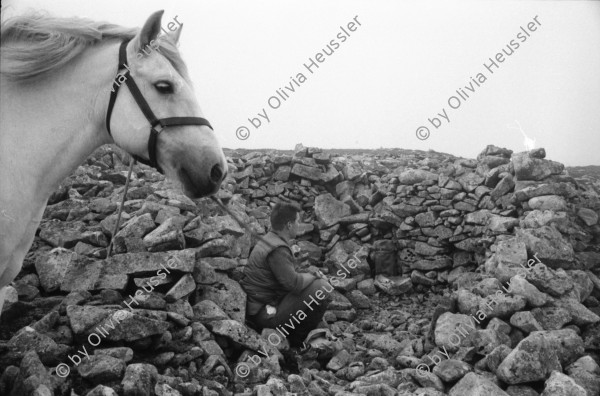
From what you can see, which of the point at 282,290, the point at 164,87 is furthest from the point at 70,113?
the point at 282,290

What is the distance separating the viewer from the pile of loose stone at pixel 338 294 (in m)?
3.90

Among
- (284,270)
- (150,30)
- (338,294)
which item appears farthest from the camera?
(338,294)

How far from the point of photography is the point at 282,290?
217 inches

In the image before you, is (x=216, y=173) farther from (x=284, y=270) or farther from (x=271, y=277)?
(x=271, y=277)

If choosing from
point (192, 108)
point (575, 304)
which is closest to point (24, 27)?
point (192, 108)

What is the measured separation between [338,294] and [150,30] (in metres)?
6.03

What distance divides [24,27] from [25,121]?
0.60m

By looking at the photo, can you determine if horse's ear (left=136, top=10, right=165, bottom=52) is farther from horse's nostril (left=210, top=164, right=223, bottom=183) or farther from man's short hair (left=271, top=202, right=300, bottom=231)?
man's short hair (left=271, top=202, right=300, bottom=231)

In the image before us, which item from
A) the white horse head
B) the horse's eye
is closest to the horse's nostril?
the white horse head

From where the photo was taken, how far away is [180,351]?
4184 mm

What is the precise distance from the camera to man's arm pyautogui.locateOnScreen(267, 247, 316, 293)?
526 cm

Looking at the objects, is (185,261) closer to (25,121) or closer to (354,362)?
(354,362)

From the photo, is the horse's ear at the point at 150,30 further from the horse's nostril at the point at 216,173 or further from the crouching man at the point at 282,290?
the crouching man at the point at 282,290

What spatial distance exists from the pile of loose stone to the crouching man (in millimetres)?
241
